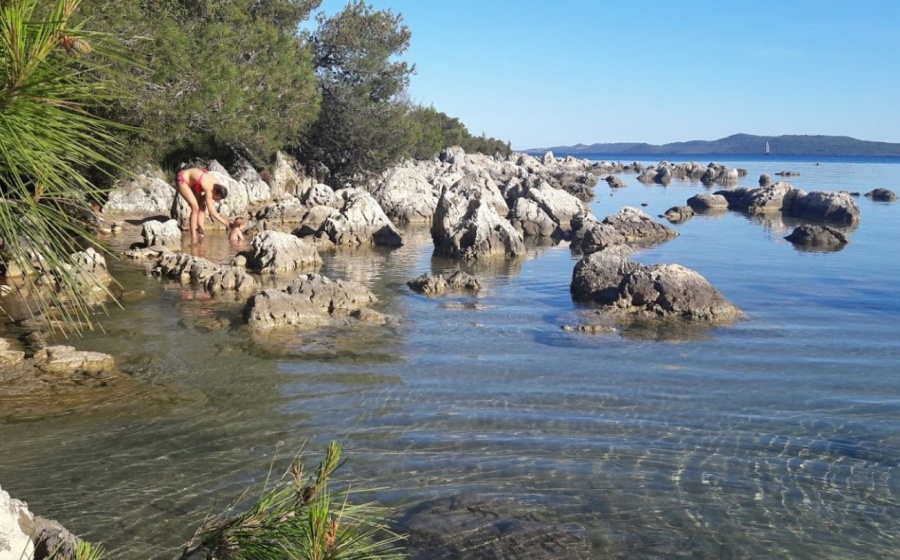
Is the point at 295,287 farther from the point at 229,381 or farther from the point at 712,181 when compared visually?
the point at 712,181

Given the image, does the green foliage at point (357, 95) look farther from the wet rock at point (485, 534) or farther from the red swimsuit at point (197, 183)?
the wet rock at point (485, 534)

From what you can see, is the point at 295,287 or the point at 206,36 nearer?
the point at 295,287

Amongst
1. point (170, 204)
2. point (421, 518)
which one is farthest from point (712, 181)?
point (421, 518)

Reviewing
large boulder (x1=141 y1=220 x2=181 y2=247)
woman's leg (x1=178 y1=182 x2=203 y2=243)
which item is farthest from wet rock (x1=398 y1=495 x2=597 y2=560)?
large boulder (x1=141 y1=220 x2=181 y2=247)

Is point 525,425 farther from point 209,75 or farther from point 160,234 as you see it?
point 160,234

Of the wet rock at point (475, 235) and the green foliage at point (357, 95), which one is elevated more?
the green foliage at point (357, 95)

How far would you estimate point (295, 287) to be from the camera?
13.3 metres

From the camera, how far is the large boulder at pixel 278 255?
17656mm

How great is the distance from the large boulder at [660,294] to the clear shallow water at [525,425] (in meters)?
0.73

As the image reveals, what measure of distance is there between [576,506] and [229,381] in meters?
4.87

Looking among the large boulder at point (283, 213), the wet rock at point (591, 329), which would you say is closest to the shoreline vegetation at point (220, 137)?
the large boulder at point (283, 213)

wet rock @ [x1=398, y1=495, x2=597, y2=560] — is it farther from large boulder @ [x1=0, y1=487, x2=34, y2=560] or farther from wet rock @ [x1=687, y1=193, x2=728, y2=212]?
wet rock @ [x1=687, y1=193, x2=728, y2=212]

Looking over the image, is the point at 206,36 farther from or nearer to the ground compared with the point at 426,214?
farther from the ground

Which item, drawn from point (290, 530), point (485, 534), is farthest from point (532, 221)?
point (290, 530)
